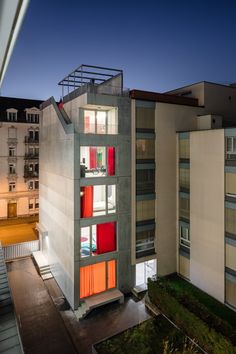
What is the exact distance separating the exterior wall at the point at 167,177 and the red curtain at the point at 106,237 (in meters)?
3.85

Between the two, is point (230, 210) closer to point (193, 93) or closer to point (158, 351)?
point (158, 351)

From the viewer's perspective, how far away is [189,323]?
13.8 meters

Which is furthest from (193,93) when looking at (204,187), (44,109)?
(44,109)

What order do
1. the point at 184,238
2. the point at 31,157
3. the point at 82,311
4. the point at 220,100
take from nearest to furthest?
the point at 82,311 → the point at 184,238 → the point at 220,100 → the point at 31,157

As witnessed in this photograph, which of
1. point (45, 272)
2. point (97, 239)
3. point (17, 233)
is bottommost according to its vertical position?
point (45, 272)

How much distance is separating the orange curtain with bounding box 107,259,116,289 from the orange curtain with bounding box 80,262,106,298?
0.38 metres

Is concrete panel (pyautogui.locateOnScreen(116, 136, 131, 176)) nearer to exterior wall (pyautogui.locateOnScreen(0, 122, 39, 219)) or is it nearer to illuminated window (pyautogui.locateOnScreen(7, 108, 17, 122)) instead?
exterior wall (pyautogui.locateOnScreen(0, 122, 39, 219))

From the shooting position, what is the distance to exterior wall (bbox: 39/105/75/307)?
16.8 meters

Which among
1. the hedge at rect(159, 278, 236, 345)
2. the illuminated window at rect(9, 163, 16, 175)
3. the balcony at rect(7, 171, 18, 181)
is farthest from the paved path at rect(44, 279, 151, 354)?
the illuminated window at rect(9, 163, 16, 175)

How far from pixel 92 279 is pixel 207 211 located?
917 centimetres

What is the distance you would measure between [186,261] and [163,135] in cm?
989

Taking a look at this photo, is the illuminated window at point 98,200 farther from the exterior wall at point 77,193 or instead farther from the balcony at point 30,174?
the balcony at point 30,174

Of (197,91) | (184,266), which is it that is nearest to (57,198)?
(184,266)

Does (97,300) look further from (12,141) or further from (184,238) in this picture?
(12,141)
